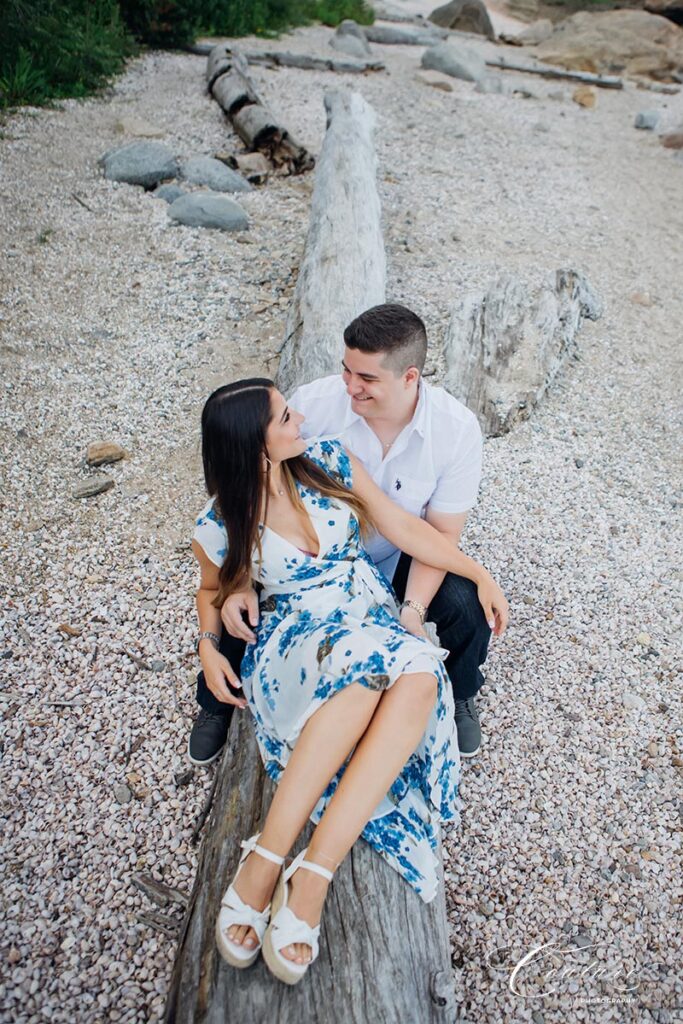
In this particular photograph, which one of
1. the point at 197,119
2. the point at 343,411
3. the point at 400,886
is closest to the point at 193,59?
the point at 197,119

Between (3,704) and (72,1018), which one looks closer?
(72,1018)

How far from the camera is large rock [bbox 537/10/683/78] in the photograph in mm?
13977

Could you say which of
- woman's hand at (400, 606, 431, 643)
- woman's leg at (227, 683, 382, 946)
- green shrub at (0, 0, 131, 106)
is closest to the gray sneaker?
woman's hand at (400, 606, 431, 643)

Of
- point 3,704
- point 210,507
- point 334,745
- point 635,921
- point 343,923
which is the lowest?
point 3,704

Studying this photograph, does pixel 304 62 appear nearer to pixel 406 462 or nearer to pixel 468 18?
pixel 468 18

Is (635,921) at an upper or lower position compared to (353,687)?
lower

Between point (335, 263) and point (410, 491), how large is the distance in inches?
105

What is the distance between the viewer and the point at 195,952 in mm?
2049

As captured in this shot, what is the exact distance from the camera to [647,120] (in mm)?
10680

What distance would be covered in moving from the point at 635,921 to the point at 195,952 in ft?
4.85

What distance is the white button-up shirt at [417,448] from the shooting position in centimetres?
283

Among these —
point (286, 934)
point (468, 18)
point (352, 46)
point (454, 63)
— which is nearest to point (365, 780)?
point (286, 934)

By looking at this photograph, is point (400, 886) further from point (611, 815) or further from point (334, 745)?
point (611, 815)

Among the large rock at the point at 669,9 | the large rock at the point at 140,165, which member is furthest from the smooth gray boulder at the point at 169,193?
the large rock at the point at 669,9
